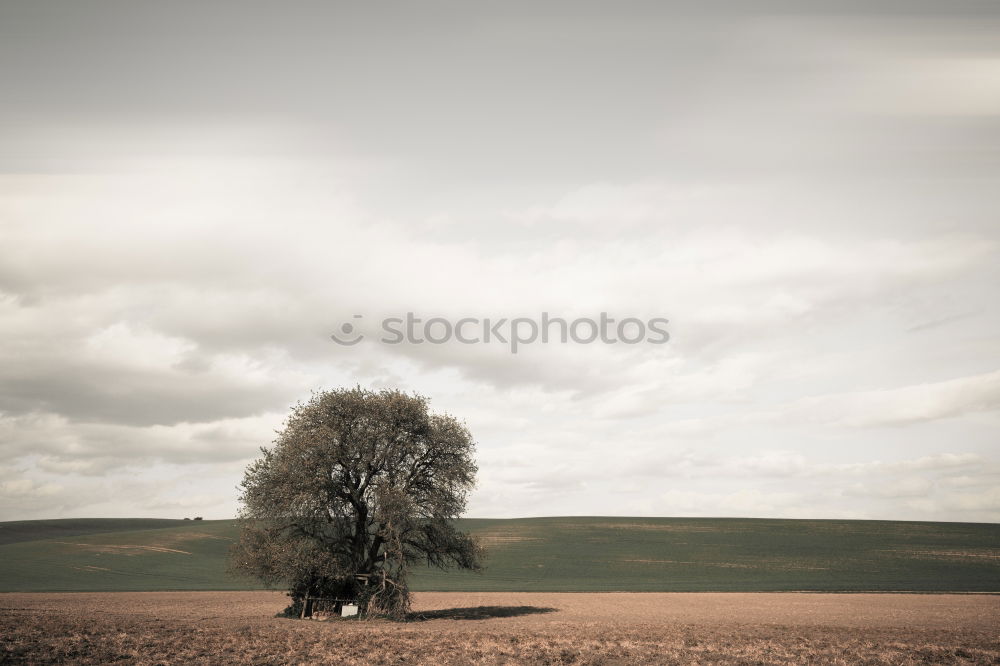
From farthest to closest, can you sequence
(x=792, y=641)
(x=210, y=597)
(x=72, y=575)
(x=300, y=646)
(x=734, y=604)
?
1. (x=72, y=575)
2. (x=210, y=597)
3. (x=734, y=604)
4. (x=792, y=641)
5. (x=300, y=646)

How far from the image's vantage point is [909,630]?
3806cm

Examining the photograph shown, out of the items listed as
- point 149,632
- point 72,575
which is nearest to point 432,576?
point 72,575

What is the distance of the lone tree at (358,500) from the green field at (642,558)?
34595 mm

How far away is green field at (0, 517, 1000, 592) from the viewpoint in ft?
253

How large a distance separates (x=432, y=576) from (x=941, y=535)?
275 feet

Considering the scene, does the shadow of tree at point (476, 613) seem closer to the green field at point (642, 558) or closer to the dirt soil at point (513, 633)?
the dirt soil at point (513, 633)

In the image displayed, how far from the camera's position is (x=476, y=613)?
4778cm

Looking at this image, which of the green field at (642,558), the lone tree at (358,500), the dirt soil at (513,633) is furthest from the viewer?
the green field at (642,558)

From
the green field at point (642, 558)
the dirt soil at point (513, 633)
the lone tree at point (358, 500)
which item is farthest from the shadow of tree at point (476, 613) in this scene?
the green field at point (642, 558)

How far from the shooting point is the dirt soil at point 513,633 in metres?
28.1

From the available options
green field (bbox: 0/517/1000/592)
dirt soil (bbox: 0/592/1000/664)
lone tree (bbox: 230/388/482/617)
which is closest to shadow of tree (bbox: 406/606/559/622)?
dirt soil (bbox: 0/592/1000/664)

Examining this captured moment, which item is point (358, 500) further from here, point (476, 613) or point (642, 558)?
point (642, 558)

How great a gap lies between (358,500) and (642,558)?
218ft

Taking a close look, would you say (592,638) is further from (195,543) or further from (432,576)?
(195,543)
